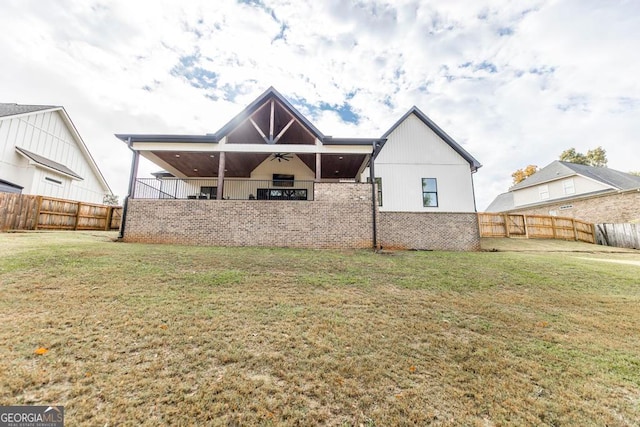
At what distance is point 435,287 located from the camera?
551cm

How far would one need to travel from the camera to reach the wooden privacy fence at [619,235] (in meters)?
15.9

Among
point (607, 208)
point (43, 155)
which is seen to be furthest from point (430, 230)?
point (43, 155)

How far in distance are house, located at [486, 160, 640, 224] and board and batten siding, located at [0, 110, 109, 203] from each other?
129ft

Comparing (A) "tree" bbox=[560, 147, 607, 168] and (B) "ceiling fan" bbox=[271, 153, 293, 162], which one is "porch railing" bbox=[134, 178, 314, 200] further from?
(A) "tree" bbox=[560, 147, 607, 168]

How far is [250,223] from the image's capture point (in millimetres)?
10320

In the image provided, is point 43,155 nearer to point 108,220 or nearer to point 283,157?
point 108,220

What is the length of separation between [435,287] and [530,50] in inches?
497

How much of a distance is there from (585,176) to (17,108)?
42.5 meters

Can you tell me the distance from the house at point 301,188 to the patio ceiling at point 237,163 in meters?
0.06

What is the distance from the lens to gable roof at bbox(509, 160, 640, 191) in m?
19.7

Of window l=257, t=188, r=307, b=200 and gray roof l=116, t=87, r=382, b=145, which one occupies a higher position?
gray roof l=116, t=87, r=382, b=145

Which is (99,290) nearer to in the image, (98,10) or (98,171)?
(98,10)

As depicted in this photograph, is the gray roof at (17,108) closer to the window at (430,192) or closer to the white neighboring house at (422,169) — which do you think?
the white neighboring house at (422,169)

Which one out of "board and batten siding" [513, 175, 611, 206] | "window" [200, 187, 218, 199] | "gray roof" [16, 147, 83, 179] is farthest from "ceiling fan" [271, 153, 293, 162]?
"board and batten siding" [513, 175, 611, 206]
